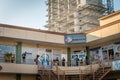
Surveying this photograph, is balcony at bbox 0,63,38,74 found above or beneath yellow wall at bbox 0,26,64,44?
beneath

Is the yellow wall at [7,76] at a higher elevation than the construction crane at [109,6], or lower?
lower

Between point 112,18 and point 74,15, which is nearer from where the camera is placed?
point 112,18

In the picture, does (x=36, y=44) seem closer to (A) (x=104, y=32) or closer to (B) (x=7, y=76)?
(B) (x=7, y=76)

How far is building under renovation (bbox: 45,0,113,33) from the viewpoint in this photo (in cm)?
7788

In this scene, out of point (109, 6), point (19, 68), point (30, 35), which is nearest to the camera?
point (19, 68)

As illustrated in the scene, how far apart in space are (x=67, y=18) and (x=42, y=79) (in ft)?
196

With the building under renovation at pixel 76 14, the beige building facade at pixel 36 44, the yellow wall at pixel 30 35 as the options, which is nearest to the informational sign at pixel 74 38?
the beige building facade at pixel 36 44

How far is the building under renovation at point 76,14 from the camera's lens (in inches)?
3066

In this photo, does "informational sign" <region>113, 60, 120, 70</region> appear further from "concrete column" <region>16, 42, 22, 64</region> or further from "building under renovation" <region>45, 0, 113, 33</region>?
"building under renovation" <region>45, 0, 113, 33</region>

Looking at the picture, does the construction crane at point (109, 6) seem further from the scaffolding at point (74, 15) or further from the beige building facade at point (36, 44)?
the beige building facade at point (36, 44)

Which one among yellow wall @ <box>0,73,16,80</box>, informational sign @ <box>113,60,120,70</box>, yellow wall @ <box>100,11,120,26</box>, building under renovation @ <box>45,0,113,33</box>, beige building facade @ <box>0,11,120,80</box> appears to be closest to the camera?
informational sign @ <box>113,60,120,70</box>


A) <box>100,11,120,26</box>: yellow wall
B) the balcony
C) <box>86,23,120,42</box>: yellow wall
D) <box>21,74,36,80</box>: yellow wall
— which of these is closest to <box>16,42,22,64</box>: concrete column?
the balcony

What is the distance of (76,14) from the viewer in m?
82.0

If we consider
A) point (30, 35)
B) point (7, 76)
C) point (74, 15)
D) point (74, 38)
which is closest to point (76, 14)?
point (74, 15)
